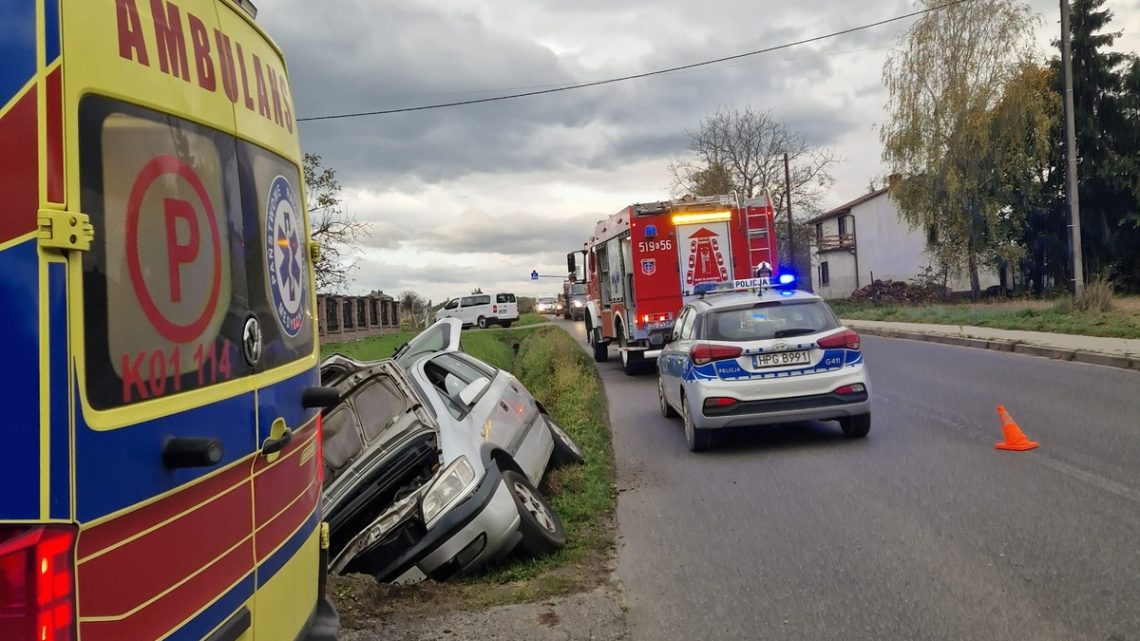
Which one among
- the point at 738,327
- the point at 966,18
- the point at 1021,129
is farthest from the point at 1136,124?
the point at 738,327

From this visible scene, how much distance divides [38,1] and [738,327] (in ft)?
25.2

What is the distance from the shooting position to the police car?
8680 mm

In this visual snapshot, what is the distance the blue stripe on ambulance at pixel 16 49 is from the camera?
1.82m

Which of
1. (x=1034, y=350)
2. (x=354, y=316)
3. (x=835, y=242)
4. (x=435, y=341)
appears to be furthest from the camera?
(x=835, y=242)

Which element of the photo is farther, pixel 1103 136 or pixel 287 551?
pixel 1103 136

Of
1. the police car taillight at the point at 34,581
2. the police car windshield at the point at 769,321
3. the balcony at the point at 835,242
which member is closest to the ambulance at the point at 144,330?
the police car taillight at the point at 34,581

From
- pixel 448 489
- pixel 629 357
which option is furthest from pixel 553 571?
pixel 629 357

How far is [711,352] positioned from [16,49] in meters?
7.50

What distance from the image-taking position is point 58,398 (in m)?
1.83

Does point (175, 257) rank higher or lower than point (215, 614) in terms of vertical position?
higher

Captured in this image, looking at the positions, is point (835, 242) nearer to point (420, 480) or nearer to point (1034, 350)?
point (1034, 350)

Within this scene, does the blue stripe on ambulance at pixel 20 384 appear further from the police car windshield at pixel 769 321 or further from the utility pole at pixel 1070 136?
the utility pole at pixel 1070 136

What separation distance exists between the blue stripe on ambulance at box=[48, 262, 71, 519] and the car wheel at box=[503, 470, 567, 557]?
150 inches

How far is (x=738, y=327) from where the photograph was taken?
8992 mm
